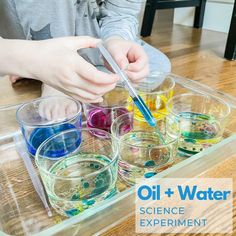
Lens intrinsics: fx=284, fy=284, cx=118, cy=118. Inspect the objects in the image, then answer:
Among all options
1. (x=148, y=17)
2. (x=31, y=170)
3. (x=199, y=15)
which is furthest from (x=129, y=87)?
(x=199, y=15)

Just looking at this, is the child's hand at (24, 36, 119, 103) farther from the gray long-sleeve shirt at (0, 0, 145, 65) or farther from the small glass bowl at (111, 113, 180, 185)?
the gray long-sleeve shirt at (0, 0, 145, 65)

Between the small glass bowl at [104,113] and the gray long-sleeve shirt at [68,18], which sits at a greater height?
the gray long-sleeve shirt at [68,18]

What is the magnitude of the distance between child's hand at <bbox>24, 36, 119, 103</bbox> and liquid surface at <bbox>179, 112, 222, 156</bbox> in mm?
149

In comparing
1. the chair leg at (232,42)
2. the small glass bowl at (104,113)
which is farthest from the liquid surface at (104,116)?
the chair leg at (232,42)

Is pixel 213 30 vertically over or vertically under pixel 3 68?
under

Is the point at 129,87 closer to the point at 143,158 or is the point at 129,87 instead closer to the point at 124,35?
the point at 143,158

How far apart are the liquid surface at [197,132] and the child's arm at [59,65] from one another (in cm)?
15

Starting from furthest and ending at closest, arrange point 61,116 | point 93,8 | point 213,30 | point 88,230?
point 213,30, point 93,8, point 61,116, point 88,230

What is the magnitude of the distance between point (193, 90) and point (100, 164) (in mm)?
282

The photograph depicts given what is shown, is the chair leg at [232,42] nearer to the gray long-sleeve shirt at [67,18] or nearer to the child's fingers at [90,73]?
the gray long-sleeve shirt at [67,18]

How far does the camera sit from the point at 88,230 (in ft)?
0.97

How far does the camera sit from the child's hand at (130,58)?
0.45 m

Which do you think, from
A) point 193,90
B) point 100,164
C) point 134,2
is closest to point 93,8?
point 134,2

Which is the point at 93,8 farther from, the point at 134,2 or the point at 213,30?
the point at 213,30
